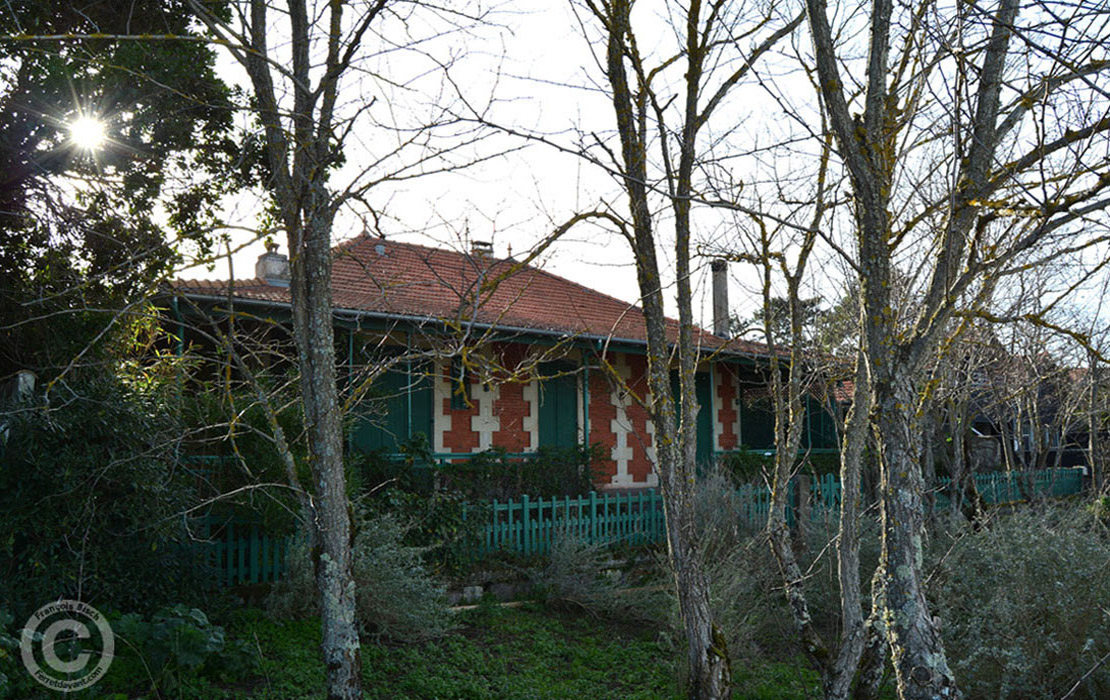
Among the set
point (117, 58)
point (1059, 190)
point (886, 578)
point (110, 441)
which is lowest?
point (886, 578)

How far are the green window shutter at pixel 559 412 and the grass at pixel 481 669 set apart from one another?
5.50 metres

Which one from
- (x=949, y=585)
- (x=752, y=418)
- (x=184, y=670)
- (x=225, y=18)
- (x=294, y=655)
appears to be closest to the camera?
(x=184, y=670)

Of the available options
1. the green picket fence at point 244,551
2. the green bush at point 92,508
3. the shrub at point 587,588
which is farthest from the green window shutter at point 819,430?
the green bush at point 92,508

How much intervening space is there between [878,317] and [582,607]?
573cm

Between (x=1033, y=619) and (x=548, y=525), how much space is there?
535cm

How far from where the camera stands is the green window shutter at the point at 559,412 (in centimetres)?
1318

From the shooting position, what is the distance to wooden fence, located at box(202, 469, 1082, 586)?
300 inches

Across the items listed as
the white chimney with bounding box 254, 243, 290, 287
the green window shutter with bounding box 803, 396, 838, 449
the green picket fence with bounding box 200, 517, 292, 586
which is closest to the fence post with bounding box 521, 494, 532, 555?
the green picket fence with bounding box 200, 517, 292, 586

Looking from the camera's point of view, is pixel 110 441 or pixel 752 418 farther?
pixel 752 418

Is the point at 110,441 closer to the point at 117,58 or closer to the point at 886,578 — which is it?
the point at 117,58

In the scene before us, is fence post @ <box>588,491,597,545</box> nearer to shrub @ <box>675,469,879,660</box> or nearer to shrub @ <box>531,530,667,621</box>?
shrub @ <box>531,530,667,621</box>

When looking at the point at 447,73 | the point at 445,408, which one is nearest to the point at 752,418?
the point at 445,408

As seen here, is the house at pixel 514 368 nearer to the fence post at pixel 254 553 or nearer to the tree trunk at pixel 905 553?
the fence post at pixel 254 553

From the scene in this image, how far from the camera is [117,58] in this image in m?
7.28
